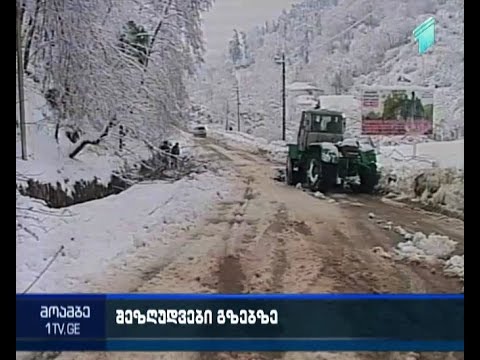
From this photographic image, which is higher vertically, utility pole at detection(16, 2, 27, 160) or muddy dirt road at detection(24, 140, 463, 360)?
utility pole at detection(16, 2, 27, 160)

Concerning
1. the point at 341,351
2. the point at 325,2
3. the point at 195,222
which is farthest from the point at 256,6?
the point at 341,351

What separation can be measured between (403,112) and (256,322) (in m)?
0.50

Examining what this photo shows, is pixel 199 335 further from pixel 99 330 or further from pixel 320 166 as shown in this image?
pixel 320 166

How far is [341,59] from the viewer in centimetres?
148

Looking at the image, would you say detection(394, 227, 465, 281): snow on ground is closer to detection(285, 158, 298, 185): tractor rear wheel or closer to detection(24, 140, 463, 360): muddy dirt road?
detection(24, 140, 463, 360): muddy dirt road

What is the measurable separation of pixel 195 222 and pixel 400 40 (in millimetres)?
540

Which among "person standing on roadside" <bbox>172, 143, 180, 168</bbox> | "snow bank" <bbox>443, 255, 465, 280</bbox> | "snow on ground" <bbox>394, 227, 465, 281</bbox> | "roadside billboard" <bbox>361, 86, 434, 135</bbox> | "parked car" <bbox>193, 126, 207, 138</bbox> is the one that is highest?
"roadside billboard" <bbox>361, 86, 434, 135</bbox>

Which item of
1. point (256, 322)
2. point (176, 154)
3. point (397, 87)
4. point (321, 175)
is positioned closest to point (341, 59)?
point (397, 87)

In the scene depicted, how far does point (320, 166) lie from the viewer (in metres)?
1.50

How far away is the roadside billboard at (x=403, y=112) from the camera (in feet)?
4.78

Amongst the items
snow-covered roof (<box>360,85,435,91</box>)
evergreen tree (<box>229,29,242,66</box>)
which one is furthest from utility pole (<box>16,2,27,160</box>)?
snow-covered roof (<box>360,85,435,91</box>)

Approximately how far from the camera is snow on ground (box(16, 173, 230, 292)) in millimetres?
1460

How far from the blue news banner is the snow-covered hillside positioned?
35 centimetres

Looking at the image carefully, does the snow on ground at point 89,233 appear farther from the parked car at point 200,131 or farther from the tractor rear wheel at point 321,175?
the tractor rear wheel at point 321,175
